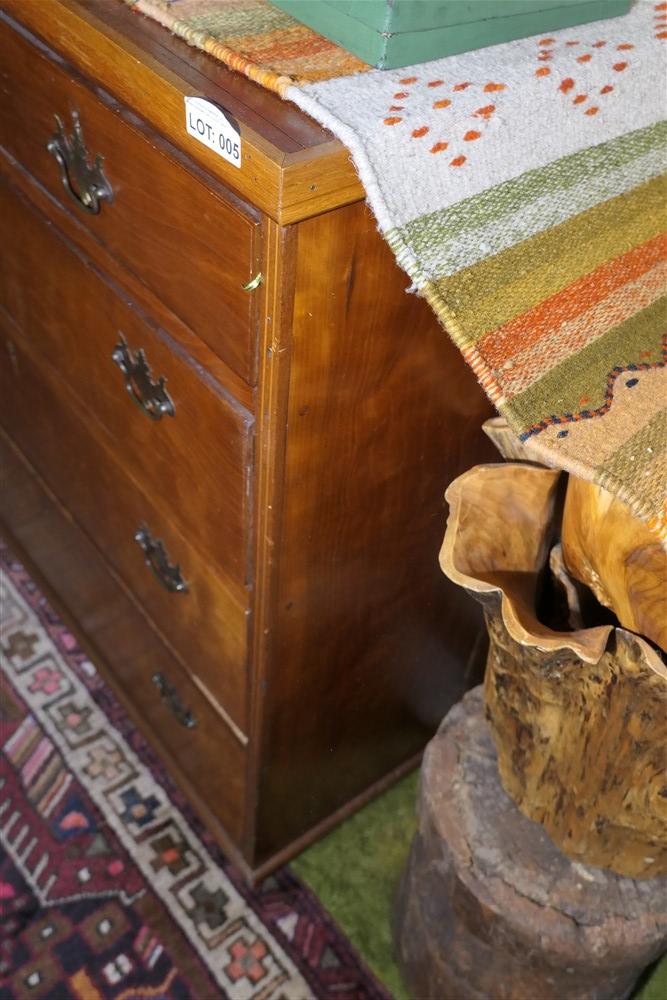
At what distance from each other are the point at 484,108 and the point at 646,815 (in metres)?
0.57

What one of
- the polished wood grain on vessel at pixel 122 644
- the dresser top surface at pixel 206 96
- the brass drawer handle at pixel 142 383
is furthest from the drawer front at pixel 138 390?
the polished wood grain on vessel at pixel 122 644

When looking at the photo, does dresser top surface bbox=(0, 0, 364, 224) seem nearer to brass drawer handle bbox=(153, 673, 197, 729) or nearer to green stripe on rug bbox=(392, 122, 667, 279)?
green stripe on rug bbox=(392, 122, 667, 279)

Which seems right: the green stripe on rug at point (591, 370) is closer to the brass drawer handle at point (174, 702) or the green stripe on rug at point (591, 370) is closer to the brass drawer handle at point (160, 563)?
the brass drawer handle at point (160, 563)

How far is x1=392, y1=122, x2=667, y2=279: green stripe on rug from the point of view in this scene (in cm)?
63

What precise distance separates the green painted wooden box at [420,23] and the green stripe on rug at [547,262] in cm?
15

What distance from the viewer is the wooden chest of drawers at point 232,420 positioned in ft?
2.20

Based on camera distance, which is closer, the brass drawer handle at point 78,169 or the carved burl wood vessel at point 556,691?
the carved burl wood vessel at point 556,691

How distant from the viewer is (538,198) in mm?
682

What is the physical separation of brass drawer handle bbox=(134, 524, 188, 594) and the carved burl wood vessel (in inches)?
14.0

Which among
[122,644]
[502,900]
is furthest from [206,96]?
[122,644]

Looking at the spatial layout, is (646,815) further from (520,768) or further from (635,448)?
(635,448)

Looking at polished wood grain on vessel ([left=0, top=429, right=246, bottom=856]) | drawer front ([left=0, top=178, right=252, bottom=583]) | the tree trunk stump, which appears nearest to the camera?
drawer front ([left=0, top=178, right=252, bottom=583])

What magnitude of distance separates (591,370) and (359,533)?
13.3 inches

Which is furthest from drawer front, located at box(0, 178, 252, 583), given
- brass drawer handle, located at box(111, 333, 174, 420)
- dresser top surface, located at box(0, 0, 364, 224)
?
dresser top surface, located at box(0, 0, 364, 224)
